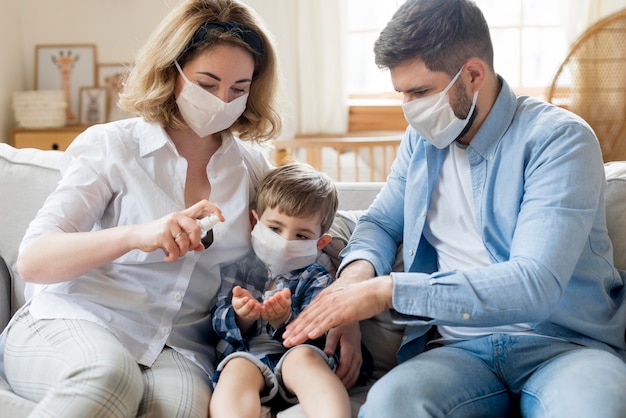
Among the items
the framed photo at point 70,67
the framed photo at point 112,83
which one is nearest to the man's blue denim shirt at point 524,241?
the framed photo at point 112,83

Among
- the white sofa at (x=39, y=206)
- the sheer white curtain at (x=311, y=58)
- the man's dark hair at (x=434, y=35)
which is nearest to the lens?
the man's dark hair at (x=434, y=35)

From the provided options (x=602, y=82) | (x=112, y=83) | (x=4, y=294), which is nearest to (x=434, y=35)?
(x=4, y=294)

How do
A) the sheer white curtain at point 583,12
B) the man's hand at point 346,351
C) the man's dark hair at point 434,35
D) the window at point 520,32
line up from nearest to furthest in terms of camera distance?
the man's dark hair at point 434,35
the man's hand at point 346,351
the sheer white curtain at point 583,12
the window at point 520,32

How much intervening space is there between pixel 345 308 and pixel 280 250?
1.12 feet

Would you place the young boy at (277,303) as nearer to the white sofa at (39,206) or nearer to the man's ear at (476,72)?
the white sofa at (39,206)

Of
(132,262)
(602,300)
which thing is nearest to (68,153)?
(132,262)

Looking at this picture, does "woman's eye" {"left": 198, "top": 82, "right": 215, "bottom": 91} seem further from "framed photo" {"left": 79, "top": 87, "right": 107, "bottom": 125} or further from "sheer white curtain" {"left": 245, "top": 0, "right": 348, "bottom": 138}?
"framed photo" {"left": 79, "top": 87, "right": 107, "bottom": 125}

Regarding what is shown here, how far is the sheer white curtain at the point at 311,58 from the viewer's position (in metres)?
4.11

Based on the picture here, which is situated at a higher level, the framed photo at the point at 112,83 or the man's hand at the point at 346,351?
the framed photo at the point at 112,83

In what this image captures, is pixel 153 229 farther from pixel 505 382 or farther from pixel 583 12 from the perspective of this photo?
pixel 583 12

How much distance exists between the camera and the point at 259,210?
186 cm

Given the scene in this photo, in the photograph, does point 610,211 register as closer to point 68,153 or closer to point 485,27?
point 485,27

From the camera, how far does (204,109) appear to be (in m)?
1.81

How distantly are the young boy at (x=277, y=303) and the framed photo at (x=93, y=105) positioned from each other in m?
2.60
